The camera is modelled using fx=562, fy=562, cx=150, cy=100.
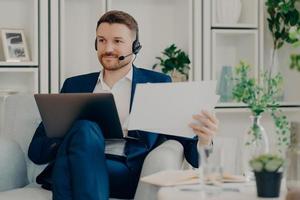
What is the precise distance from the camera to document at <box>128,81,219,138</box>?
192cm

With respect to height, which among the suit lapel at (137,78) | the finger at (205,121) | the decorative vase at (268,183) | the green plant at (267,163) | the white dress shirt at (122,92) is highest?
the suit lapel at (137,78)

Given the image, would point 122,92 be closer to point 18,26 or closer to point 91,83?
point 91,83

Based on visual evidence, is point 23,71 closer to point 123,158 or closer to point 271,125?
point 123,158

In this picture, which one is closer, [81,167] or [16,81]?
[81,167]

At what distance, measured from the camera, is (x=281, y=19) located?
341 cm

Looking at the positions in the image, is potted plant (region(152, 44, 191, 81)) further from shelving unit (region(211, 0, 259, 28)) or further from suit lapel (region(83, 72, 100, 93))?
suit lapel (region(83, 72, 100, 93))

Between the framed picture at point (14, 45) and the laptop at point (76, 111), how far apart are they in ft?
3.64

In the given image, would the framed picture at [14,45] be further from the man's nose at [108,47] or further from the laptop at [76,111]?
the laptop at [76,111]

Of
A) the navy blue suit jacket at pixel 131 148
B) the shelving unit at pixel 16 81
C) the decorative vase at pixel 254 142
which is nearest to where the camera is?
the decorative vase at pixel 254 142

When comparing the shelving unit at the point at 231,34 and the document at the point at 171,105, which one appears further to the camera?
the shelving unit at the point at 231,34

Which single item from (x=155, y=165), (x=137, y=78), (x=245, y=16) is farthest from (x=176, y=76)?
(x=155, y=165)

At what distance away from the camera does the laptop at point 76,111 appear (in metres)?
2.06

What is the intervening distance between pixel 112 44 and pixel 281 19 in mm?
1342

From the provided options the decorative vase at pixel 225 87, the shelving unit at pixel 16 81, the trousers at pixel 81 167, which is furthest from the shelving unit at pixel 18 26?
the trousers at pixel 81 167
